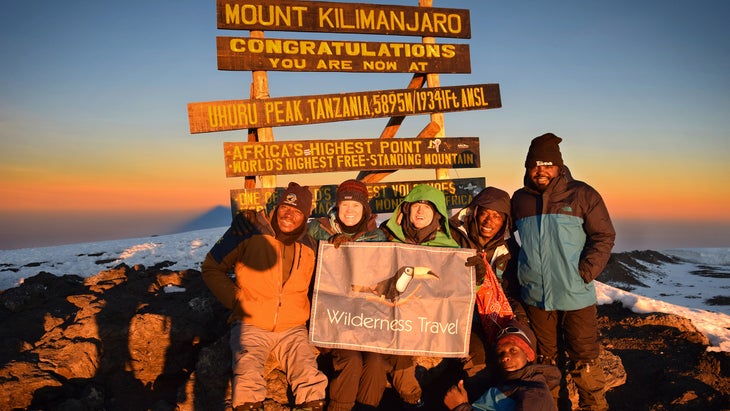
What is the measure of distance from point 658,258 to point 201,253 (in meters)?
27.5

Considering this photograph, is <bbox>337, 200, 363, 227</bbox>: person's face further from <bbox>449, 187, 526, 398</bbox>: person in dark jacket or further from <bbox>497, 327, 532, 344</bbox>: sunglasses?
<bbox>497, 327, 532, 344</bbox>: sunglasses

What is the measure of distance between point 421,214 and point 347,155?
3.88 metres

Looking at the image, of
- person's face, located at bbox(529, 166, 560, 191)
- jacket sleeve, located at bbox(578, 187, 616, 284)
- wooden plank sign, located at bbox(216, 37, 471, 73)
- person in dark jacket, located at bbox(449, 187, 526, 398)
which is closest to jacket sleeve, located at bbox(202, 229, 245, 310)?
person in dark jacket, located at bbox(449, 187, 526, 398)

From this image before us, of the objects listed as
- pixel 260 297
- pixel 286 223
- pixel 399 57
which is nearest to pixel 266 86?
pixel 399 57

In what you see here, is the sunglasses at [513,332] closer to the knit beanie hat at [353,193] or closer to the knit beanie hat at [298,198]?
the knit beanie hat at [353,193]

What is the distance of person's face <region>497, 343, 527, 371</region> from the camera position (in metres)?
4.19

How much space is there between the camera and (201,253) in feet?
40.8

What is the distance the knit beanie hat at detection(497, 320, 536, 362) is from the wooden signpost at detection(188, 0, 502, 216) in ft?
14.8

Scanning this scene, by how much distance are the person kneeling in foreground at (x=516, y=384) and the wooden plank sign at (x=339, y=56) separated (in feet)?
18.9

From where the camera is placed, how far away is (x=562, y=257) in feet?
15.1

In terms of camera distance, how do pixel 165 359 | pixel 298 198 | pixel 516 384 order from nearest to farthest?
1. pixel 516 384
2. pixel 298 198
3. pixel 165 359

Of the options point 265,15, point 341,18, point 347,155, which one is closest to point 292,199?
point 347,155

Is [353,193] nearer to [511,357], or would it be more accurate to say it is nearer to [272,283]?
[272,283]

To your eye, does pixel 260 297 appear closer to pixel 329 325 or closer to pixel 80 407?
pixel 329 325
